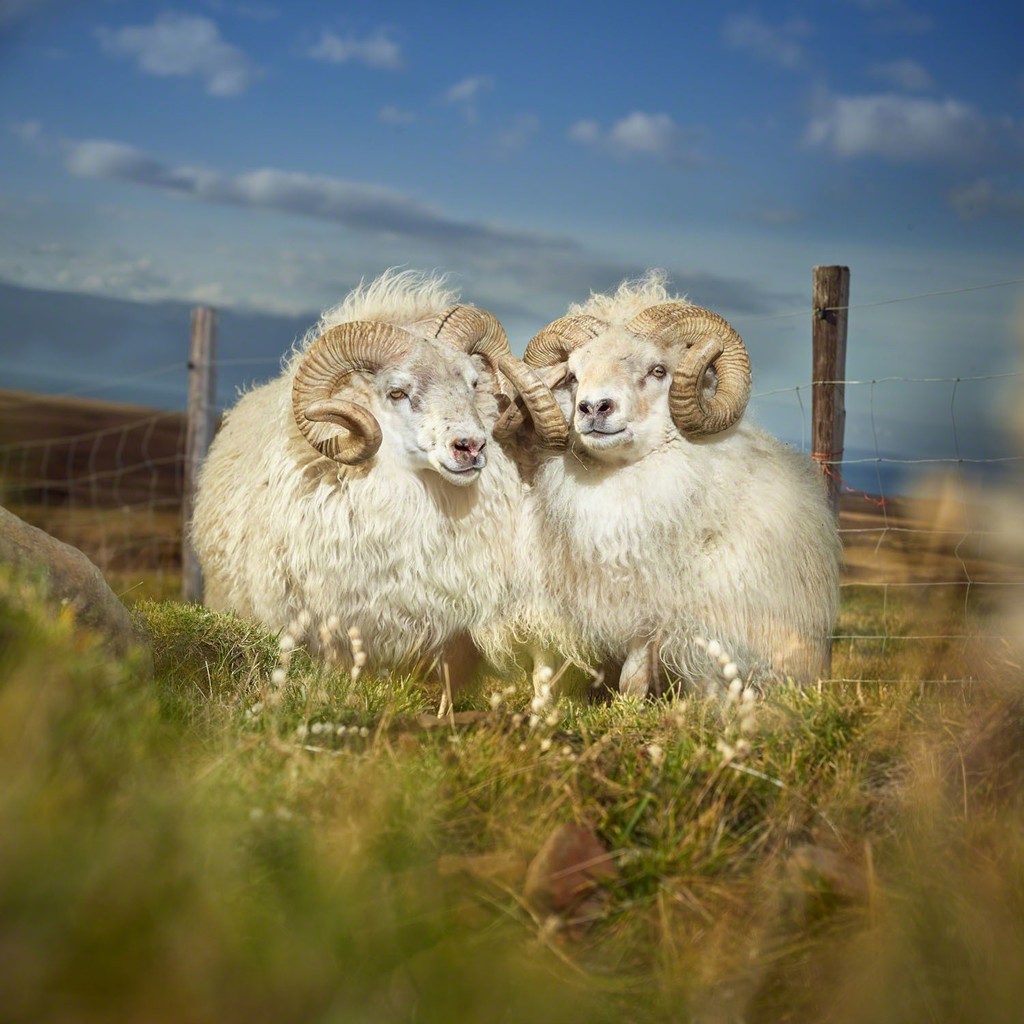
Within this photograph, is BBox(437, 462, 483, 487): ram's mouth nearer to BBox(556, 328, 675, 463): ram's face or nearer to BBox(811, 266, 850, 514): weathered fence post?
BBox(556, 328, 675, 463): ram's face

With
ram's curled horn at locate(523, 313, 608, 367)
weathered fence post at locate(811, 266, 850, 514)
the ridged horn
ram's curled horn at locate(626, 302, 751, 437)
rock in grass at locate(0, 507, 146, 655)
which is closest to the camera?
rock in grass at locate(0, 507, 146, 655)

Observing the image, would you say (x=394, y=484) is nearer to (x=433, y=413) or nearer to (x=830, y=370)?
(x=433, y=413)

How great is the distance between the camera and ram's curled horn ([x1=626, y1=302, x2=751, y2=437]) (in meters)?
5.55

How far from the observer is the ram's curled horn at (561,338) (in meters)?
5.95

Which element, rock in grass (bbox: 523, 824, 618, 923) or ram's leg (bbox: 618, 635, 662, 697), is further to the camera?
ram's leg (bbox: 618, 635, 662, 697)

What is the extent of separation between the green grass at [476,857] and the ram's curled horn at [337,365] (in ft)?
6.03

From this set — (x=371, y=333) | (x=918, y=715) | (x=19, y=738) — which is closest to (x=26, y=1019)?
(x=19, y=738)

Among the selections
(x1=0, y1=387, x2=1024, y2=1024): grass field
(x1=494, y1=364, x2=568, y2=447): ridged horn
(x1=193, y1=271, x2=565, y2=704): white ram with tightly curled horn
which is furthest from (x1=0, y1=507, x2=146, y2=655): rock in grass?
(x1=494, y1=364, x2=568, y2=447): ridged horn

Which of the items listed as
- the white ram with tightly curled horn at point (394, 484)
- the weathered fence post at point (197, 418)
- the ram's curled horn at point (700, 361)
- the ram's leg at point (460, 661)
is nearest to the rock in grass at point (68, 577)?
the white ram with tightly curled horn at point (394, 484)

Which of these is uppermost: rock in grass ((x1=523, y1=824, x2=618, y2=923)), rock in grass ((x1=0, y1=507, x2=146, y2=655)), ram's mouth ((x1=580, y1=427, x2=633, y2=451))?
ram's mouth ((x1=580, y1=427, x2=633, y2=451))

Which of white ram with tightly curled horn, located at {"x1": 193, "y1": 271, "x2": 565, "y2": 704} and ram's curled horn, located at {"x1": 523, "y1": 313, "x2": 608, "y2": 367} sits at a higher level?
ram's curled horn, located at {"x1": 523, "y1": 313, "x2": 608, "y2": 367}

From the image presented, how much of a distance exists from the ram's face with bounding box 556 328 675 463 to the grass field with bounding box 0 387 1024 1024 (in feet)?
5.27

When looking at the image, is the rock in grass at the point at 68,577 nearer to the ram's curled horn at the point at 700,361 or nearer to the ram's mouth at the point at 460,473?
the ram's mouth at the point at 460,473

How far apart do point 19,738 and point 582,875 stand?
1.60m
